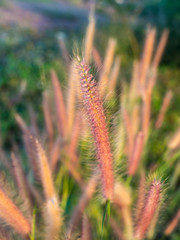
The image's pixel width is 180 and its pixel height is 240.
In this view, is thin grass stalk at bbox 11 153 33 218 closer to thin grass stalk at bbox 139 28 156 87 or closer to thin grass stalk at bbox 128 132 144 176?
thin grass stalk at bbox 128 132 144 176

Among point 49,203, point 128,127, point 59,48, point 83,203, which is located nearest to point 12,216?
point 49,203

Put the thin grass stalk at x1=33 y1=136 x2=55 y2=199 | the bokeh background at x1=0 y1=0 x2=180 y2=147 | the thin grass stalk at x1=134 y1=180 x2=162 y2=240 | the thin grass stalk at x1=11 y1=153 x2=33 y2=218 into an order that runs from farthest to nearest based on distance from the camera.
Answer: the bokeh background at x1=0 y1=0 x2=180 y2=147
the thin grass stalk at x1=11 y1=153 x2=33 y2=218
the thin grass stalk at x1=33 y1=136 x2=55 y2=199
the thin grass stalk at x1=134 y1=180 x2=162 y2=240

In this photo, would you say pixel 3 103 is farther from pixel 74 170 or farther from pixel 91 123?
pixel 91 123

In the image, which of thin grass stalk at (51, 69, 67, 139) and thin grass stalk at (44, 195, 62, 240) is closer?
thin grass stalk at (44, 195, 62, 240)

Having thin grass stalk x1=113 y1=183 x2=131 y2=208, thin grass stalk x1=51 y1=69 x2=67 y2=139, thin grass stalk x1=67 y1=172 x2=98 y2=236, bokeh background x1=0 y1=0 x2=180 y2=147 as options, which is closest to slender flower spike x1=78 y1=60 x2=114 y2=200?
thin grass stalk x1=67 y1=172 x2=98 y2=236

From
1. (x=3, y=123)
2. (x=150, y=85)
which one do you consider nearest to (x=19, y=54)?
(x=3, y=123)

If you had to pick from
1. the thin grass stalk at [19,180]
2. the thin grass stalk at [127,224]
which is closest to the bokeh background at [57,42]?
the thin grass stalk at [19,180]
